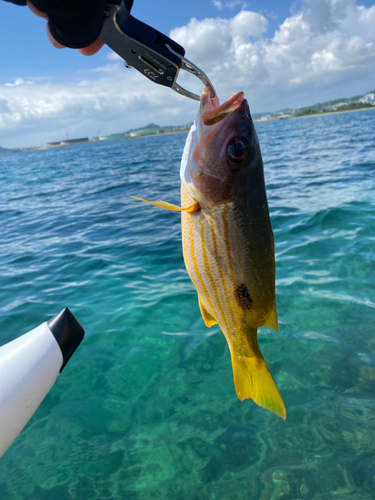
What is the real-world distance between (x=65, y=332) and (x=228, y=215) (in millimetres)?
1983

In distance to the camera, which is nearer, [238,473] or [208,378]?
[238,473]

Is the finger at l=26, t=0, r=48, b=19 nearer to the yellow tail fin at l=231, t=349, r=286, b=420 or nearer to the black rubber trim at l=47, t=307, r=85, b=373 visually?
the black rubber trim at l=47, t=307, r=85, b=373

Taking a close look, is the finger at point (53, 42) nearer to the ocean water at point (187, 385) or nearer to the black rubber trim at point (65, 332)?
the black rubber trim at point (65, 332)

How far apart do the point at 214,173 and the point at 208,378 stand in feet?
10.0

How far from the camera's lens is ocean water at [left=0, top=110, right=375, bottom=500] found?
3066 millimetres

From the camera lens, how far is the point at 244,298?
2000mm

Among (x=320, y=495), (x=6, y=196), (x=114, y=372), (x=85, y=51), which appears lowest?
(x=320, y=495)

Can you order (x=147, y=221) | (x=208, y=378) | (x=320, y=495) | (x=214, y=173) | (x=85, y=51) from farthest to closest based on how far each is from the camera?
(x=147, y=221) → (x=208, y=378) → (x=320, y=495) → (x=85, y=51) → (x=214, y=173)

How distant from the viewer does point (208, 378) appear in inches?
164

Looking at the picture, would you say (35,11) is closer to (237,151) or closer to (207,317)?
(237,151)

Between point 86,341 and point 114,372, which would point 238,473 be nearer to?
point 114,372

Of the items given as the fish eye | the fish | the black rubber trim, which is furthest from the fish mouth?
the black rubber trim

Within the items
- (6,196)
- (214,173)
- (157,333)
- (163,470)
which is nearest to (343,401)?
(163,470)

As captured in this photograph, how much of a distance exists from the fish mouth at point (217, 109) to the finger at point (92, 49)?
120 centimetres
